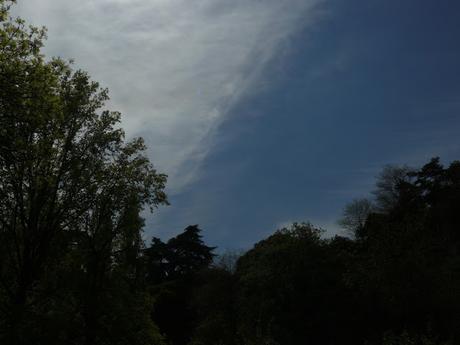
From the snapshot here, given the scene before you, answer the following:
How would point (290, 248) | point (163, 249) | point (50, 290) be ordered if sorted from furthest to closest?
1. point (163, 249)
2. point (290, 248)
3. point (50, 290)

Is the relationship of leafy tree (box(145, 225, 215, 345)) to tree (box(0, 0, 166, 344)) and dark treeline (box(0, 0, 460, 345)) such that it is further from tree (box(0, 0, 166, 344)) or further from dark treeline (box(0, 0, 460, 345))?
tree (box(0, 0, 166, 344))

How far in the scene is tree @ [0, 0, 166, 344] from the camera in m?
21.6

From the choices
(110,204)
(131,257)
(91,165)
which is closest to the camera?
(91,165)

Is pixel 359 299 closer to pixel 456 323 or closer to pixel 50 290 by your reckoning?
pixel 456 323

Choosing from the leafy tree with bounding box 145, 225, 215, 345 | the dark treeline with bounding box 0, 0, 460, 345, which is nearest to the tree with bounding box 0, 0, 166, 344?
the dark treeline with bounding box 0, 0, 460, 345

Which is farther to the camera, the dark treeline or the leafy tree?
the leafy tree

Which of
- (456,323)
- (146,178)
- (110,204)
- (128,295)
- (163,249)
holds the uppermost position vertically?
(163,249)

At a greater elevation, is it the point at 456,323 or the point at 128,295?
the point at 128,295

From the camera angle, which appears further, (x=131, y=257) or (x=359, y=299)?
(x=359, y=299)

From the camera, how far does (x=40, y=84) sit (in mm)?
14234

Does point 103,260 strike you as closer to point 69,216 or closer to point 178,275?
point 69,216

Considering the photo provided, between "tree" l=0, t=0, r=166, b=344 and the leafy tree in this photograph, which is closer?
"tree" l=0, t=0, r=166, b=344

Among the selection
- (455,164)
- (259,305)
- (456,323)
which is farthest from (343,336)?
(455,164)

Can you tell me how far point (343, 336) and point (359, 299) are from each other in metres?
3.88
